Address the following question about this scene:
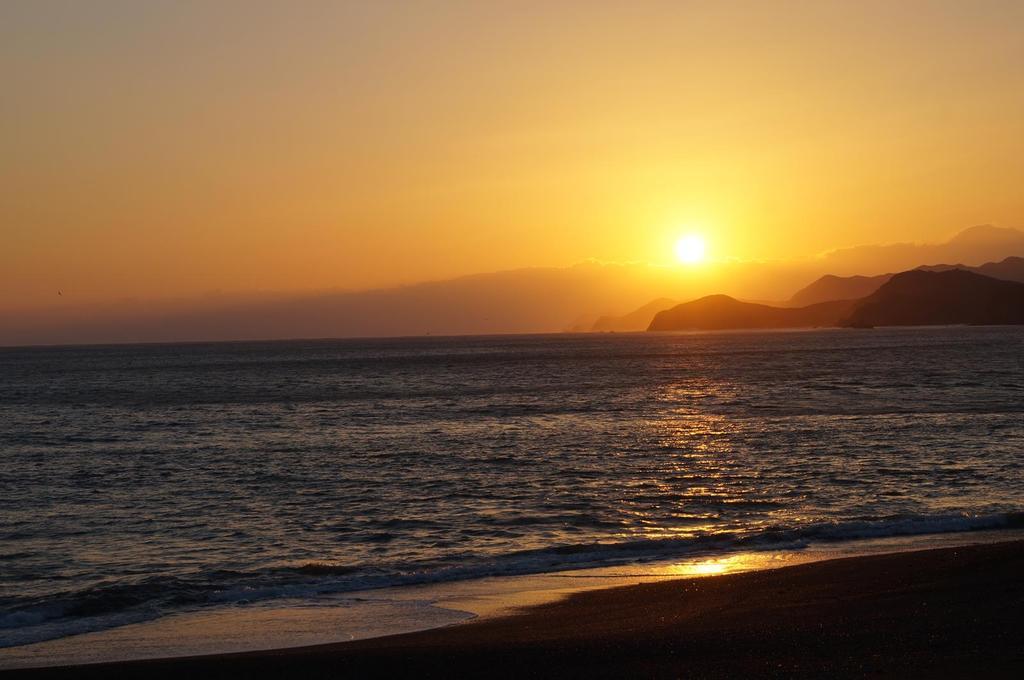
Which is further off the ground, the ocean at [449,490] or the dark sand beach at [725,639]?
the dark sand beach at [725,639]

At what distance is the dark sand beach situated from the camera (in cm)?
988

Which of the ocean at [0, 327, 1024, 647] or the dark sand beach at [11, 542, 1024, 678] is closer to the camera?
the dark sand beach at [11, 542, 1024, 678]

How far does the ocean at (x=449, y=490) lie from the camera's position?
17.4 meters

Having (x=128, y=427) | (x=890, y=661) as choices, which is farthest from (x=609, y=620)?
(x=128, y=427)

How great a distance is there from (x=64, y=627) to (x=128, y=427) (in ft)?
131

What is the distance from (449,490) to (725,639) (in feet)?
51.8

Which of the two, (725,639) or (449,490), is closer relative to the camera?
(725,639)

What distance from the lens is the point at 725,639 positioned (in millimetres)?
11055

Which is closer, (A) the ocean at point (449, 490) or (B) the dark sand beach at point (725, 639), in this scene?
(B) the dark sand beach at point (725, 639)

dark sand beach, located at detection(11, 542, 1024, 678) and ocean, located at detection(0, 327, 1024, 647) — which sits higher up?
dark sand beach, located at detection(11, 542, 1024, 678)

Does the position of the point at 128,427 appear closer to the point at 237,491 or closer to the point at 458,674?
the point at 237,491

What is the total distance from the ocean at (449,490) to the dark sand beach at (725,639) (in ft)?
12.8

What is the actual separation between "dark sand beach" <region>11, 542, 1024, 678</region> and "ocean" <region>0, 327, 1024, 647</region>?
3.90 meters

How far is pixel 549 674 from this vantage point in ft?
33.4
